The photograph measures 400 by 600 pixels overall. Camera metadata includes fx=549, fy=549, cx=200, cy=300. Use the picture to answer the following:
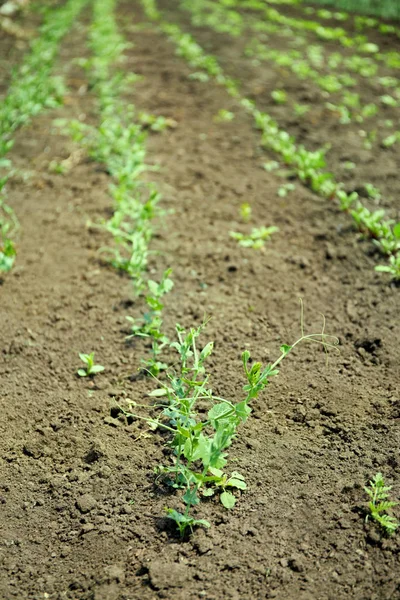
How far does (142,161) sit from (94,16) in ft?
23.8

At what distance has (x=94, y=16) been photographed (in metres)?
10.3

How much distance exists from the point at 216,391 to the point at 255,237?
1.43 meters

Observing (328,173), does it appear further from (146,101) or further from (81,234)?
(146,101)

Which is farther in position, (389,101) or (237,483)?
(389,101)

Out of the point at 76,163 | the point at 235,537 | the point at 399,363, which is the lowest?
the point at 399,363

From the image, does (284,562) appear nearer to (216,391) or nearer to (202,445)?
(202,445)

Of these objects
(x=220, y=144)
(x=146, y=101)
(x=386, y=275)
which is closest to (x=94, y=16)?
(x=146, y=101)

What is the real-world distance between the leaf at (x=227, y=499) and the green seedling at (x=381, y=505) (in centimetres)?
49

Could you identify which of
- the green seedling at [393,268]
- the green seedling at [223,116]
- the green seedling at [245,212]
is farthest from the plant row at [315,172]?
the green seedling at [245,212]

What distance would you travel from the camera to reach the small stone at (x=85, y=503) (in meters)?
2.13

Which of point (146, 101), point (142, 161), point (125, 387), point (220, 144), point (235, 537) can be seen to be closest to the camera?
point (235, 537)

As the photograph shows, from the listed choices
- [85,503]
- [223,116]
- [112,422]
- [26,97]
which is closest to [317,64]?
[223,116]

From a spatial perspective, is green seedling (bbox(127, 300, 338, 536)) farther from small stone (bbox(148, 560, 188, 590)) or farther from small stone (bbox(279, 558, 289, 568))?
small stone (bbox(279, 558, 289, 568))

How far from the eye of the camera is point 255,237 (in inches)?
146
